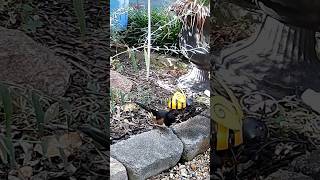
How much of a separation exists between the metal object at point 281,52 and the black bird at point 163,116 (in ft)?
1.89

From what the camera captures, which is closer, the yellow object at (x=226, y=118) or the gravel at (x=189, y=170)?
the yellow object at (x=226, y=118)

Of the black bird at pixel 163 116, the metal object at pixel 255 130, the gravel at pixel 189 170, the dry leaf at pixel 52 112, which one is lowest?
the gravel at pixel 189 170

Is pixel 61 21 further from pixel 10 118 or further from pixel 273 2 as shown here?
pixel 273 2

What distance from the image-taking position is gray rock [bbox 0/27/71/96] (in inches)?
43.9

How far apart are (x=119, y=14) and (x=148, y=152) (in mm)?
475

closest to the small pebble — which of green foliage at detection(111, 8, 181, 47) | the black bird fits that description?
the black bird

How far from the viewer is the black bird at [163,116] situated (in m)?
1.69

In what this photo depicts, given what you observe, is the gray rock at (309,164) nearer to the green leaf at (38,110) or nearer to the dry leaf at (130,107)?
the green leaf at (38,110)

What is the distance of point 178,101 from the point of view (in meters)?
1.78

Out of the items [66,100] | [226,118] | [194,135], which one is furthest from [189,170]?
[66,100]

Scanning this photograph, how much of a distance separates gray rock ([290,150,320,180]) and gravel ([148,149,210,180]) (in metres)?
0.48

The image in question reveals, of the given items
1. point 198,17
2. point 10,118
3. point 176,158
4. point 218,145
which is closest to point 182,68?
point 198,17

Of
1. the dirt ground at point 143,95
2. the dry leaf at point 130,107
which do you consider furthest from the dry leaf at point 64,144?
the dry leaf at point 130,107

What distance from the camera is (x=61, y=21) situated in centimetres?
113
